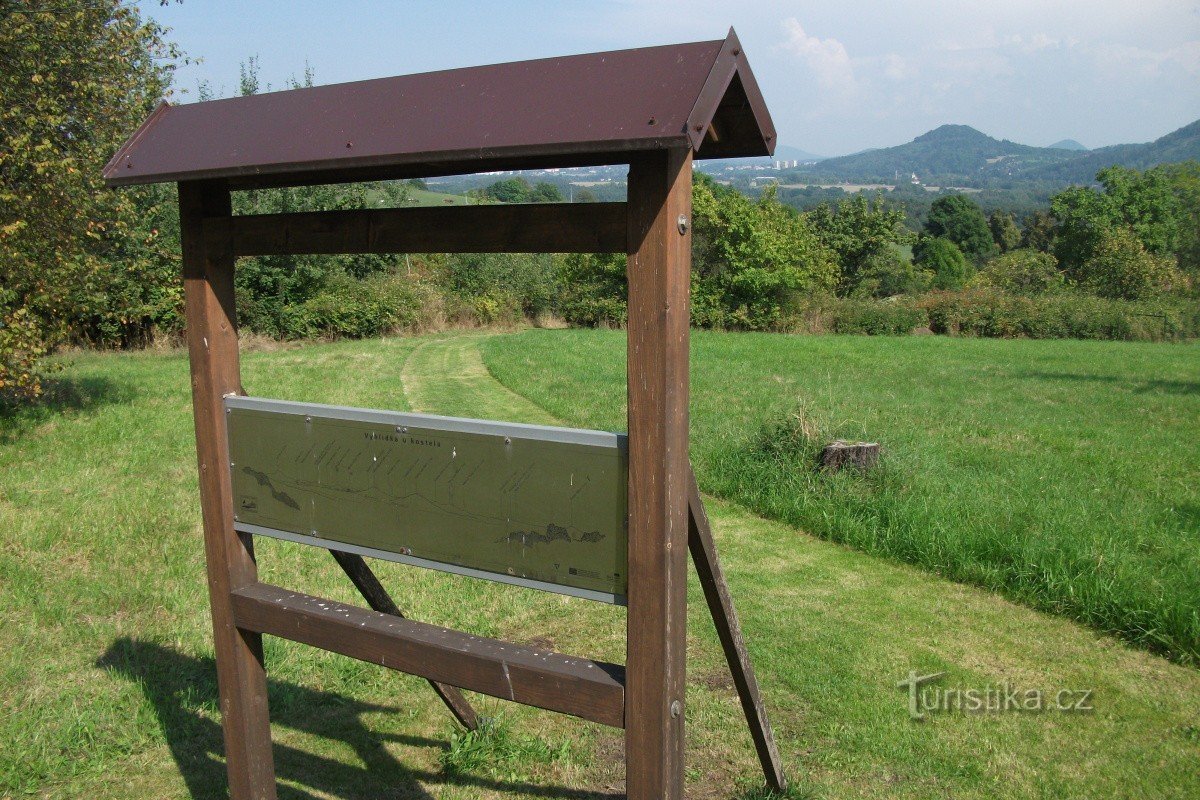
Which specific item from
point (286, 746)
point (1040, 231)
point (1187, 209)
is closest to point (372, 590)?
point (286, 746)

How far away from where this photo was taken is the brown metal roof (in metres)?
2.10

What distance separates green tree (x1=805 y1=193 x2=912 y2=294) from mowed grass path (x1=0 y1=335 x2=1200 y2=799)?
175ft

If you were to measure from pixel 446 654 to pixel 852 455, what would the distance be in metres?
5.60

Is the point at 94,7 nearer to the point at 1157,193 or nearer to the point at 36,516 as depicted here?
the point at 36,516

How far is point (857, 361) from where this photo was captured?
19641 millimetres

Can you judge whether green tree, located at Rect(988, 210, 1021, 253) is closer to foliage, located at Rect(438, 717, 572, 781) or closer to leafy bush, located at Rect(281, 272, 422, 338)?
leafy bush, located at Rect(281, 272, 422, 338)

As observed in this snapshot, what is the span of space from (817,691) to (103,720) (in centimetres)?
338

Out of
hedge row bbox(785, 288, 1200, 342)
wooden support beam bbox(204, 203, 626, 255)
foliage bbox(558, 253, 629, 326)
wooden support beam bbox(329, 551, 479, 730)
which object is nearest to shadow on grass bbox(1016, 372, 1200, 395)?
hedge row bbox(785, 288, 1200, 342)

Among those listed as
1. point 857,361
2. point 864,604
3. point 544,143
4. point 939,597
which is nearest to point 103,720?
point 544,143

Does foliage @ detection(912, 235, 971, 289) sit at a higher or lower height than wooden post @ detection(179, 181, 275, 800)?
lower

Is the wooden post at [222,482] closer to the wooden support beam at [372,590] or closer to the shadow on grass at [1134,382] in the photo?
the wooden support beam at [372,590]

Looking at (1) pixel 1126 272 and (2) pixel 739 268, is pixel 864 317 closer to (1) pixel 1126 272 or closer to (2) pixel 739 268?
(2) pixel 739 268

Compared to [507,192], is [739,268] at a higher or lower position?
lower

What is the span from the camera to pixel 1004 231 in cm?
9156
